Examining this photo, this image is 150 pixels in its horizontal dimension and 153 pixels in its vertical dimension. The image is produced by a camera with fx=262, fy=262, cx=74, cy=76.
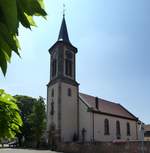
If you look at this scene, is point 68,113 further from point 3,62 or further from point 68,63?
point 3,62

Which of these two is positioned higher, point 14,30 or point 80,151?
point 14,30

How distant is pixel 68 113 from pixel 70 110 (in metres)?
0.70

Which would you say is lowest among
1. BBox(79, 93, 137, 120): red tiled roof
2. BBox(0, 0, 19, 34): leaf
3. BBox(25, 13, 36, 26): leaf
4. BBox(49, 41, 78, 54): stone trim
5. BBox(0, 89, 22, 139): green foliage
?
BBox(0, 89, 22, 139): green foliage

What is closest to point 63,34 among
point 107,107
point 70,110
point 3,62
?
point 70,110

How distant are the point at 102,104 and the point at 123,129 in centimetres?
590

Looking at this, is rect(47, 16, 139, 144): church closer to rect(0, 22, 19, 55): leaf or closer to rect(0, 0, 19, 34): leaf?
rect(0, 22, 19, 55): leaf

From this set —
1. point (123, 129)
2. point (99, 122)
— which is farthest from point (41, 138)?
point (123, 129)

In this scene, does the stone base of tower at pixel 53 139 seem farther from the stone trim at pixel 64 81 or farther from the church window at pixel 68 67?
the church window at pixel 68 67

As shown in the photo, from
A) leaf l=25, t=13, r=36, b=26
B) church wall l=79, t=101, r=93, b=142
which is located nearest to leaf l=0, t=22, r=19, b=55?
leaf l=25, t=13, r=36, b=26

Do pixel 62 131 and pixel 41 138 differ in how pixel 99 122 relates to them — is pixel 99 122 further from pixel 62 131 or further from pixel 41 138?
pixel 41 138

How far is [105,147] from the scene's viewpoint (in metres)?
29.7

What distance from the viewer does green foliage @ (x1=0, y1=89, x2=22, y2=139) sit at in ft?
4.43

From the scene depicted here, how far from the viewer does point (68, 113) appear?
40.3m

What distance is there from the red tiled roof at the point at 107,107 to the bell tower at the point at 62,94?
2562 mm
